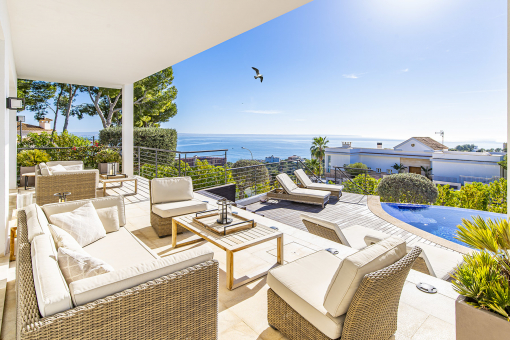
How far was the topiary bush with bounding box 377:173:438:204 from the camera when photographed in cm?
821

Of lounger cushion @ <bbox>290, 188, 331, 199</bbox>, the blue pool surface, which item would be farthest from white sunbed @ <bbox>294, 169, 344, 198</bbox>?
the blue pool surface

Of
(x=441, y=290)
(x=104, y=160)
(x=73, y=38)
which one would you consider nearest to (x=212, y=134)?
(x=104, y=160)

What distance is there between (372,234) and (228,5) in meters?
2.78

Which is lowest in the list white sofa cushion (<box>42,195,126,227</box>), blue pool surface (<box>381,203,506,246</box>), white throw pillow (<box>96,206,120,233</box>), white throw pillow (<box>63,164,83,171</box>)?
blue pool surface (<box>381,203,506,246</box>)

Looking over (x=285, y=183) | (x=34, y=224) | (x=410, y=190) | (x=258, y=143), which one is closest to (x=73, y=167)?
(x=285, y=183)

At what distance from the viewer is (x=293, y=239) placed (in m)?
3.45

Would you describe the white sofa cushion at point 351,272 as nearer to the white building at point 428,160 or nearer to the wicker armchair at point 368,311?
the wicker armchair at point 368,311

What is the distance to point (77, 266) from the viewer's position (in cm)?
142

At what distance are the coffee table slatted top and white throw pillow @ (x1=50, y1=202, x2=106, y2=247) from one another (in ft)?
2.71

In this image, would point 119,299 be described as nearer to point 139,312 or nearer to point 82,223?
point 139,312

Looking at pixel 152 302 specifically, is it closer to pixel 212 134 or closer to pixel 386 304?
pixel 386 304

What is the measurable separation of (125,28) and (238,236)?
2.96 m

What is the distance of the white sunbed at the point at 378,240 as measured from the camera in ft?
8.32

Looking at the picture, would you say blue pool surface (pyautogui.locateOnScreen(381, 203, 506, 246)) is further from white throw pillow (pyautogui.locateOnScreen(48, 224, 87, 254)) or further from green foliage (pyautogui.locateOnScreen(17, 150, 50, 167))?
green foliage (pyautogui.locateOnScreen(17, 150, 50, 167))
